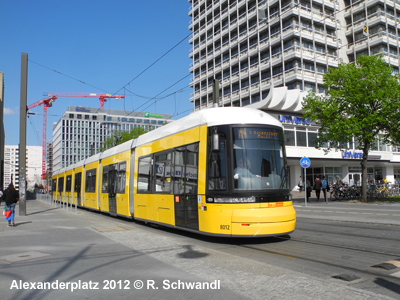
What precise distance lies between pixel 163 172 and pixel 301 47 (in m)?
47.8

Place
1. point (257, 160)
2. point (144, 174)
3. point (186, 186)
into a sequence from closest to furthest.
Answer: point (257, 160), point (186, 186), point (144, 174)

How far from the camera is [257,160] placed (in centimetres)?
831

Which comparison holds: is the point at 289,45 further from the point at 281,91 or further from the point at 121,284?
the point at 121,284

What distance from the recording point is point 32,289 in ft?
16.0

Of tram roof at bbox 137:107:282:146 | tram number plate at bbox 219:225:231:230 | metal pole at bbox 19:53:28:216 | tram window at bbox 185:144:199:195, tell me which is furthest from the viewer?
metal pole at bbox 19:53:28:216

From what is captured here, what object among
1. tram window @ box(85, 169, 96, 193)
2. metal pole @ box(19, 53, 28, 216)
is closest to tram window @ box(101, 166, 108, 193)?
tram window @ box(85, 169, 96, 193)

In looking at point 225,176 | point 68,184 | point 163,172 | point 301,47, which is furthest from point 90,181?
point 301,47

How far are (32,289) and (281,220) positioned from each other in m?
5.14

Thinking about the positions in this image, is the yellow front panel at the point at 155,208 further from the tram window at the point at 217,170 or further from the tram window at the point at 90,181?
the tram window at the point at 90,181

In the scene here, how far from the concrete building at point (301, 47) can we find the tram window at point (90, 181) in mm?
26771

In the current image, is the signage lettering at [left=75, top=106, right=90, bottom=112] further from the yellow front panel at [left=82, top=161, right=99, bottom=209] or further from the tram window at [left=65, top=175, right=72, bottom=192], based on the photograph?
the yellow front panel at [left=82, top=161, right=99, bottom=209]

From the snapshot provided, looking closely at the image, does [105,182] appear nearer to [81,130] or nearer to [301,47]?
[301,47]

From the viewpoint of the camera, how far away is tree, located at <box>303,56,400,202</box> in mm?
21953

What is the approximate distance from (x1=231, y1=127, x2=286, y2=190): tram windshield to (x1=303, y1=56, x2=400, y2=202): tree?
15.3 meters
